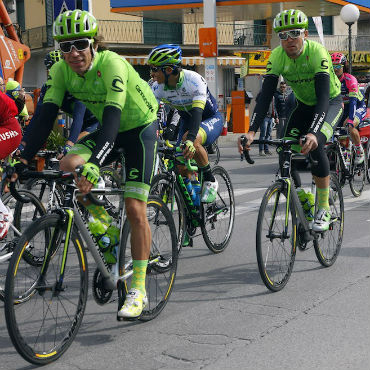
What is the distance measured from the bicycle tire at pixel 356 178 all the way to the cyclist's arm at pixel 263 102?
185 inches

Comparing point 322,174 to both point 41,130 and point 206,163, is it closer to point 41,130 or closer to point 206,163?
point 206,163

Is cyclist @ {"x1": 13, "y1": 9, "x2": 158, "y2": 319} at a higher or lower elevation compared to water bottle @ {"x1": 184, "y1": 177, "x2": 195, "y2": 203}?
higher

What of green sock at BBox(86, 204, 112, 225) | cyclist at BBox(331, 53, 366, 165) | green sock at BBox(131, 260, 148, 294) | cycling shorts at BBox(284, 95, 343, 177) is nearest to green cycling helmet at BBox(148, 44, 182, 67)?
cycling shorts at BBox(284, 95, 343, 177)

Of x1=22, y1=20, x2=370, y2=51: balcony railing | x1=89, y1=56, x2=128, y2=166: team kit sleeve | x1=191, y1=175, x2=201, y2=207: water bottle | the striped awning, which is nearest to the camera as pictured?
x1=89, y1=56, x2=128, y2=166: team kit sleeve

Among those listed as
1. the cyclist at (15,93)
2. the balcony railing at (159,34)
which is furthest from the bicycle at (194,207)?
the balcony railing at (159,34)

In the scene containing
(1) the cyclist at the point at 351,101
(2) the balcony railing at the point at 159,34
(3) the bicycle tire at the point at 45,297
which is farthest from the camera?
(2) the balcony railing at the point at 159,34

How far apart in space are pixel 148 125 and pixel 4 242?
1.46 m

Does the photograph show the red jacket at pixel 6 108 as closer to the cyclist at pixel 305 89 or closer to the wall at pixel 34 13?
the cyclist at pixel 305 89

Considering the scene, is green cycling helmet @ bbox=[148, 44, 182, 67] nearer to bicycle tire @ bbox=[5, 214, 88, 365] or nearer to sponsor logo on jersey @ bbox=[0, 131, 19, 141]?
sponsor logo on jersey @ bbox=[0, 131, 19, 141]

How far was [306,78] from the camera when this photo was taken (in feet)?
20.6

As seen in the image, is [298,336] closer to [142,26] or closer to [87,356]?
[87,356]

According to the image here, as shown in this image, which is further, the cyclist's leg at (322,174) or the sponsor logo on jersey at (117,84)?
the cyclist's leg at (322,174)

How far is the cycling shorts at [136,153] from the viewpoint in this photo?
15.4 feet

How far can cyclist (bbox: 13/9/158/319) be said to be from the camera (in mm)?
4398
